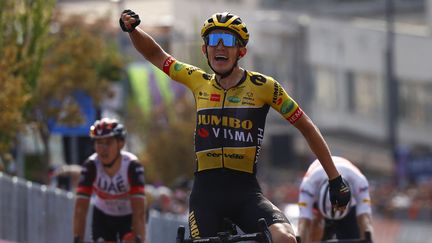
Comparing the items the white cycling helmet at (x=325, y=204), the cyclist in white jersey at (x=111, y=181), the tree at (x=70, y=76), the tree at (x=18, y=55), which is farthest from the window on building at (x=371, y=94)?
the cyclist in white jersey at (x=111, y=181)

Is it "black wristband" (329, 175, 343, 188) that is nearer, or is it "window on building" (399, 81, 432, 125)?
"black wristband" (329, 175, 343, 188)

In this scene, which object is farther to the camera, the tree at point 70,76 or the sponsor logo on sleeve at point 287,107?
the tree at point 70,76

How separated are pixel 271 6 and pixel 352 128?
1304cm

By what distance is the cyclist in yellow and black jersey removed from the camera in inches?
380

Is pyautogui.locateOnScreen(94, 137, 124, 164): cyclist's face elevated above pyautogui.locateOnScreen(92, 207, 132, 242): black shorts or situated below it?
above

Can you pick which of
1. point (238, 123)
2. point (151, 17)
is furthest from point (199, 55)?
point (238, 123)

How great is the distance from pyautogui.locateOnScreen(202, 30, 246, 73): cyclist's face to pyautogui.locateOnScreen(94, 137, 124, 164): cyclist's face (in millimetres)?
3808

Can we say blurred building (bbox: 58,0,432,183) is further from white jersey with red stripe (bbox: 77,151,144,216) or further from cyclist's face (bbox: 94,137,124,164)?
cyclist's face (bbox: 94,137,124,164)

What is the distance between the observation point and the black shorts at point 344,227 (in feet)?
46.6

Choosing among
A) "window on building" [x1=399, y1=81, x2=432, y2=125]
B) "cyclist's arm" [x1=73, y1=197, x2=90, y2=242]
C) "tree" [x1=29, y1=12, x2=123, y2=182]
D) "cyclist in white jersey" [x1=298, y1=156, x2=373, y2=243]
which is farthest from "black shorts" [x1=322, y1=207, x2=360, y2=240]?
"window on building" [x1=399, y1=81, x2=432, y2=125]

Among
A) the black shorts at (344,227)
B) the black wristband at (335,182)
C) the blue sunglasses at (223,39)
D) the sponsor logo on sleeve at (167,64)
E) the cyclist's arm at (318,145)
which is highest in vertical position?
the blue sunglasses at (223,39)

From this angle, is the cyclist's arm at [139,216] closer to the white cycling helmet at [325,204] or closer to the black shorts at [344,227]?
the white cycling helmet at [325,204]

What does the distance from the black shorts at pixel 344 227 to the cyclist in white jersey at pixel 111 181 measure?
213 centimetres

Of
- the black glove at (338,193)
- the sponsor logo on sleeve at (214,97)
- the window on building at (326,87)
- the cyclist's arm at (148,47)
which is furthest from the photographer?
the window on building at (326,87)
